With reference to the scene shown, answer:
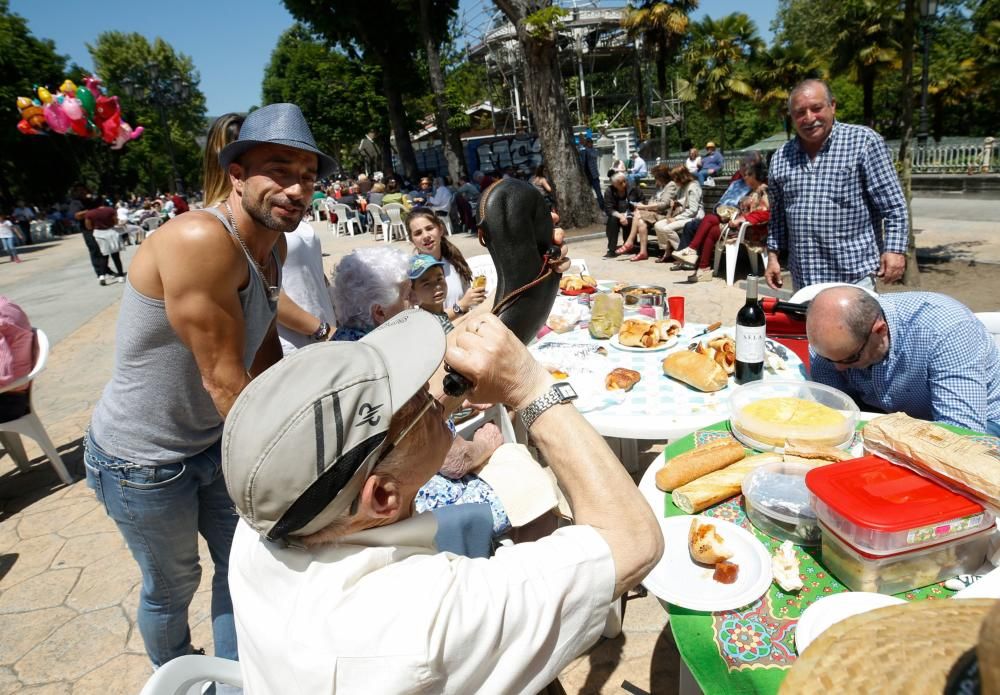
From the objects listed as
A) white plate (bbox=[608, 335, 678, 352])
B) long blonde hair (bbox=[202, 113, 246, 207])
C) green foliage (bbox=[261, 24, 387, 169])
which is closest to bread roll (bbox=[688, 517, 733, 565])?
white plate (bbox=[608, 335, 678, 352])

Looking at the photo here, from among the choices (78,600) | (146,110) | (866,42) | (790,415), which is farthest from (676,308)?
(146,110)

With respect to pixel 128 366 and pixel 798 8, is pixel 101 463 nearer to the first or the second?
pixel 128 366

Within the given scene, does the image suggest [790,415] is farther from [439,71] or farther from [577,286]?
[439,71]

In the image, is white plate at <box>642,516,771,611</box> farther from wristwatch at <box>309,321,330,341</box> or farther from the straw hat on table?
wristwatch at <box>309,321,330,341</box>

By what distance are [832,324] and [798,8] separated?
1907 inches

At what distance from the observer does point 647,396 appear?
2498 millimetres

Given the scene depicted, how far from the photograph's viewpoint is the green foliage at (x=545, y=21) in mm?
10086

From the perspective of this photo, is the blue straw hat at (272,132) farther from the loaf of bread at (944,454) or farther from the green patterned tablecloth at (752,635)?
the loaf of bread at (944,454)

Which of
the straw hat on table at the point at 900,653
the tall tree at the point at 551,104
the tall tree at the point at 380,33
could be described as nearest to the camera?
the straw hat on table at the point at 900,653

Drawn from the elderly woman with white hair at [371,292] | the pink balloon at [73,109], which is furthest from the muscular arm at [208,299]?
the pink balloon at [73,109]

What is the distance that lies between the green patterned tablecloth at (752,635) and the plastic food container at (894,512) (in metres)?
0.15

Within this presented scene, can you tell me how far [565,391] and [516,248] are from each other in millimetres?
354

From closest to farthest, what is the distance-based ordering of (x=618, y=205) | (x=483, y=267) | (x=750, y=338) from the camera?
(x=750, y=338) → (x=483, y=267) → (x=618, y=205)

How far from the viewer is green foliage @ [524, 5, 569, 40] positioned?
397 inches
